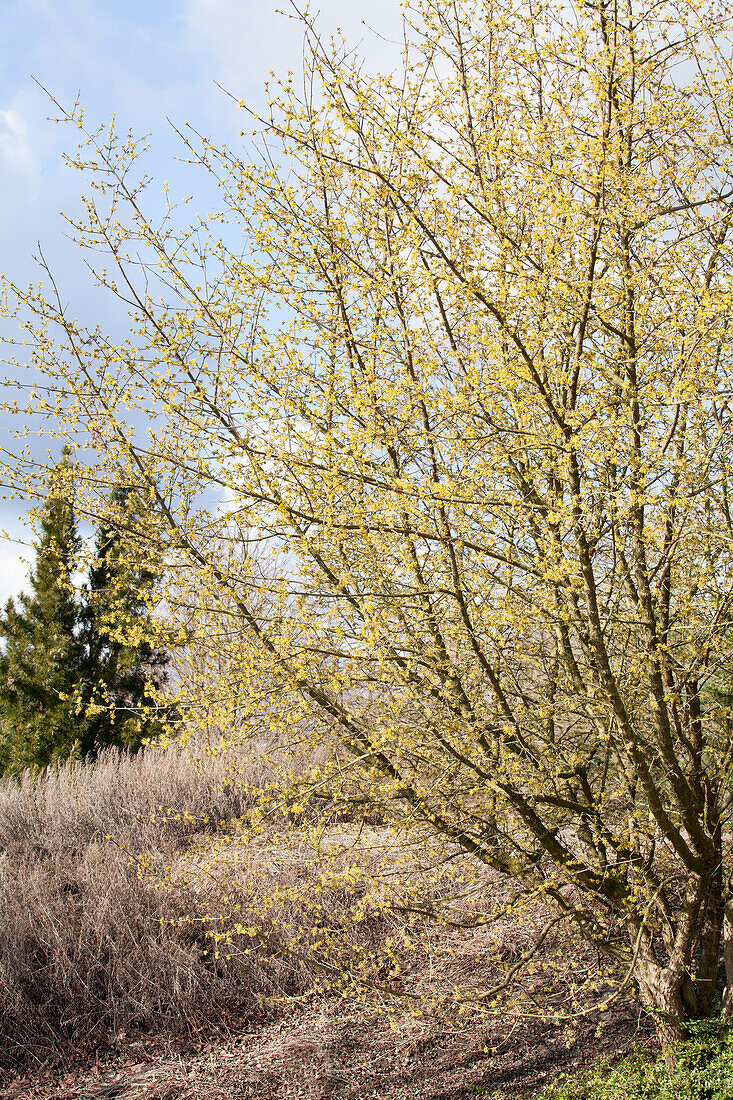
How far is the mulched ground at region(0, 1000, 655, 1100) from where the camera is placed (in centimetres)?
480

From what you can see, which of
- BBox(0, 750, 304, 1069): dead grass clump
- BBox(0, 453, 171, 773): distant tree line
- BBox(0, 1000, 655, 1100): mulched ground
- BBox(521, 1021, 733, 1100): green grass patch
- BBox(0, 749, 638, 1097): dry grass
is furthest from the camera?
→ BBox(0, 453, 171, 773): distant tree line

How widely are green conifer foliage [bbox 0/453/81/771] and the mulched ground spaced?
891cm

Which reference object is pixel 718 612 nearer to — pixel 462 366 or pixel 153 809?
pixel 462 366

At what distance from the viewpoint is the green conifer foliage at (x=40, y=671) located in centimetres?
1393

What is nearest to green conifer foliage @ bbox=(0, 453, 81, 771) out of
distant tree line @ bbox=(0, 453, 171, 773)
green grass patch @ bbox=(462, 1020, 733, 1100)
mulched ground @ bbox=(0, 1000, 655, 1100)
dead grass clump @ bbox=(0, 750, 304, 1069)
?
distant tree line @ bbox=(0, 453, 171, 773)

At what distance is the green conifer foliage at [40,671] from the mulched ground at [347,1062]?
8912 millimetres

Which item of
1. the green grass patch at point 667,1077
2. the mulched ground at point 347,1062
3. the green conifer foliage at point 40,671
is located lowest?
the mulched ground at point 347,1062

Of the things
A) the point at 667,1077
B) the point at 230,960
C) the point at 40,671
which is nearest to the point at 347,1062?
the point at 230,960

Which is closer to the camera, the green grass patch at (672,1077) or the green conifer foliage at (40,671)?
the green grass patch at (672,1077)

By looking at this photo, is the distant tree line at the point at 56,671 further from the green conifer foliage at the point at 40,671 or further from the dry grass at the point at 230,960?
the dry grass at the point at 230,960

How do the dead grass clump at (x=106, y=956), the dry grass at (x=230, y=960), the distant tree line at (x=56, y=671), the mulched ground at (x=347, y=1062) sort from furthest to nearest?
the distant tree line at (x=56, y=671), the dead grass clump at (x=106, y=956), the dry grass at (x=230, y=960), the mulched ground at (x=347, y=1062)

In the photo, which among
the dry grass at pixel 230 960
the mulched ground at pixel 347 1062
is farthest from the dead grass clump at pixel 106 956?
the mulched ground at pixel 347 1062

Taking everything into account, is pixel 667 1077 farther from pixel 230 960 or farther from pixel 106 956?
pixel 106 956

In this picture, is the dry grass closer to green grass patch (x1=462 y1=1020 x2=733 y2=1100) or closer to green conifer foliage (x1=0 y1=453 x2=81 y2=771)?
green grass patch (x1=462 y1=1020 x2=733 y2=1100)
